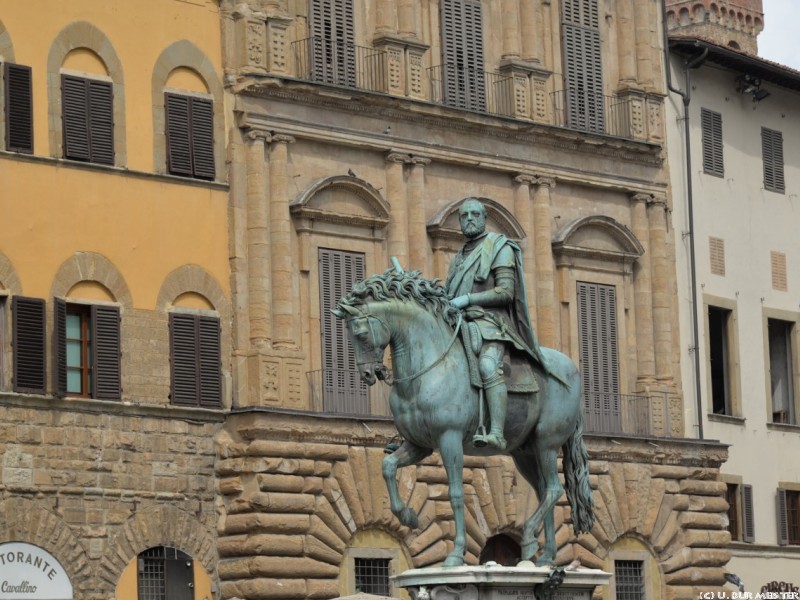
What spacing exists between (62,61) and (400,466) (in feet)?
50.2

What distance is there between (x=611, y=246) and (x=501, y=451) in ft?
68.6

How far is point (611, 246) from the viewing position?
40.6 metres

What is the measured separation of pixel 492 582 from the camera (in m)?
19.2

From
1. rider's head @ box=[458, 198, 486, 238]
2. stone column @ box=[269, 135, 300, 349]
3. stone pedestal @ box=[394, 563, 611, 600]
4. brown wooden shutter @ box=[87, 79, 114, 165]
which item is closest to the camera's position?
stone pedestal @ box=[394, 563, 611, 600]

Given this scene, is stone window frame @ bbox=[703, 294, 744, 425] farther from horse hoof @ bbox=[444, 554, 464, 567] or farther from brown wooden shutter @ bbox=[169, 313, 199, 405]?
horse hoof @ bbox=[444, 554, 464, 567]

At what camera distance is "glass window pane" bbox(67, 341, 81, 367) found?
3309cm

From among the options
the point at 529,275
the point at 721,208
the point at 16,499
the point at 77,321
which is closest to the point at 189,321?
the point at 77,321

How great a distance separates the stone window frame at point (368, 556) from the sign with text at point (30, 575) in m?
4.60

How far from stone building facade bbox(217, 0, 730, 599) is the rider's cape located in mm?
14128

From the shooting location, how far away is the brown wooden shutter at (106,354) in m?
33.2

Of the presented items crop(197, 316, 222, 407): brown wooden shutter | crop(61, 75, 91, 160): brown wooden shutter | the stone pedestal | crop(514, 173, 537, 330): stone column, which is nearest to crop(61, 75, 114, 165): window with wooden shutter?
crop(61, 75, 91, 160): brown wooden shutter

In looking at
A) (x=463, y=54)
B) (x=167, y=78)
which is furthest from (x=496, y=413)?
(x=463, y=54)

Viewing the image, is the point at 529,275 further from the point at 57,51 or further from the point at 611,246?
the point at 57,51

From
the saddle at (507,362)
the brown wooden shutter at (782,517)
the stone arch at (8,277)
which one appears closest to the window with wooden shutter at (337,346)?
the stone arch at (8,277)
